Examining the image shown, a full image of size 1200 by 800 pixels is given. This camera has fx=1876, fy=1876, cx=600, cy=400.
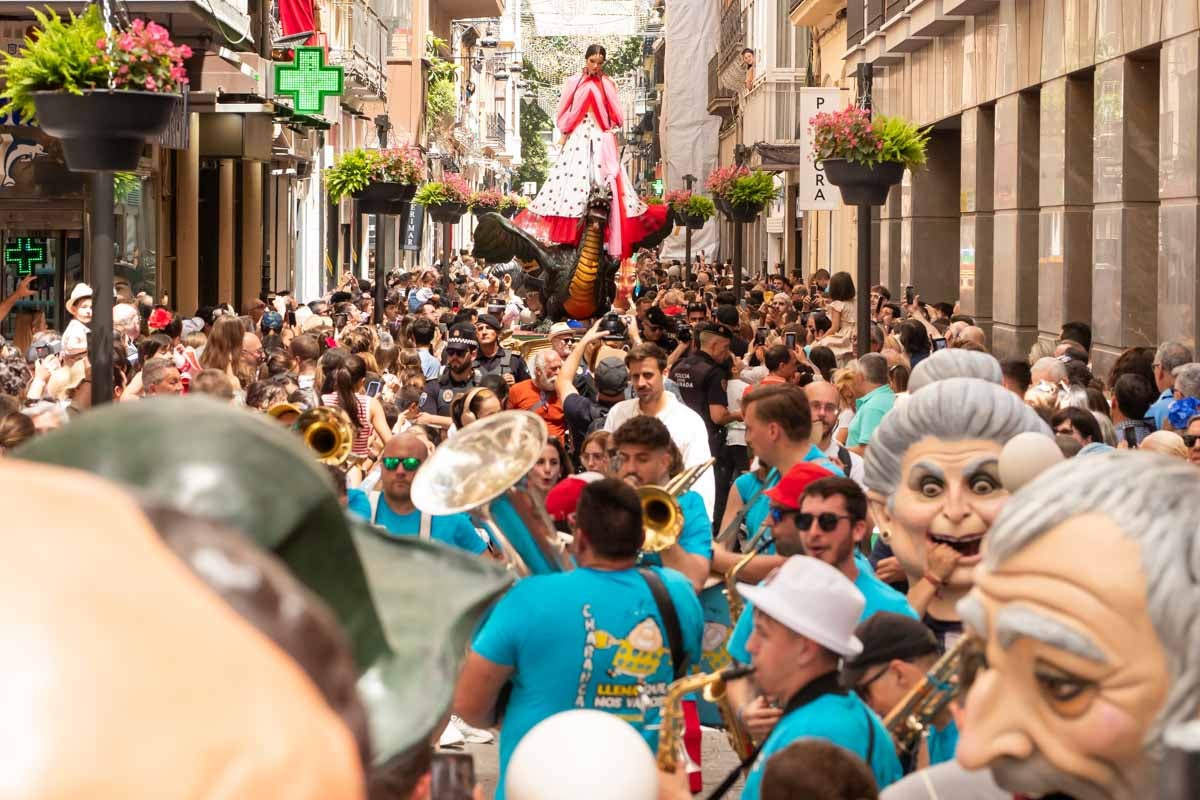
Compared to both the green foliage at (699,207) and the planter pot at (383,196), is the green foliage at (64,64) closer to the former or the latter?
the planter pot at (383,196)

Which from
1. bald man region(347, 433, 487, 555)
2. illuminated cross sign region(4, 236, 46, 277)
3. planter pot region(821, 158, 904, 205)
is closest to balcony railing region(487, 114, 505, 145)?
illuminated cross sign region(4, 236, 46, 277)

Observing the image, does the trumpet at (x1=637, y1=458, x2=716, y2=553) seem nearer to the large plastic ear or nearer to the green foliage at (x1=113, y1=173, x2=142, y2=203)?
the large plastic ear

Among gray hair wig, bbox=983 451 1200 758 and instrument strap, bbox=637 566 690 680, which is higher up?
gray hair wig, bbox=983 451 1200 758

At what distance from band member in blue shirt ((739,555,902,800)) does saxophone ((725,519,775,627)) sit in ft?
4.57

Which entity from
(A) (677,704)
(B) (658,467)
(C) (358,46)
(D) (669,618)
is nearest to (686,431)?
(B) (658,467)

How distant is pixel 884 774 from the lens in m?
3.92

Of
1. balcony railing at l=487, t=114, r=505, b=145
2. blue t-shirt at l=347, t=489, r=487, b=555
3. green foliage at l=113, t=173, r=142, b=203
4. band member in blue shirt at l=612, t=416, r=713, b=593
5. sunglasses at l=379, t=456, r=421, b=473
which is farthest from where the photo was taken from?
balcony railing at l=487, t=114, r=505, b=145

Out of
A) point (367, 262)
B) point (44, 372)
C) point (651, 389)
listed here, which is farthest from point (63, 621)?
point (367, 262)

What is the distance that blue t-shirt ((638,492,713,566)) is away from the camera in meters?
6.18

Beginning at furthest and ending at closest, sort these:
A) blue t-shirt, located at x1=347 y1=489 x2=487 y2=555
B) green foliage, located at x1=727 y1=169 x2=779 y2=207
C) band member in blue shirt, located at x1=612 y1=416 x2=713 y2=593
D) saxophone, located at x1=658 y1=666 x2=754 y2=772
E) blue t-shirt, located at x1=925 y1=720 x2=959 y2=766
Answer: green foliage, located at x1=727 y1=169 x2=779 y2=207 → blue t-shirt, located at x1=347 y1=489 x2=487 y2=555 → band member in blue shirt, located at x1=612 y1=416 x2=713 y2=593 → blue t-shirt, located at x1=925 y1=720 x2=959 y2=766 → saxophone, located at x1=658 y1=666 x2=754 y2=772

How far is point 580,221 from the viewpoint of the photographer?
19047 mm

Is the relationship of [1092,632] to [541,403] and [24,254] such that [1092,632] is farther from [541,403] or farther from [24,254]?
[24,254]

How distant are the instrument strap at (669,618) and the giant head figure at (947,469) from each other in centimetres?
61

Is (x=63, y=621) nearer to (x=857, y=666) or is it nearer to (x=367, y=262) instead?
(x=857, y=666)
